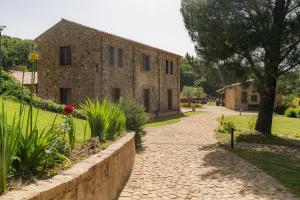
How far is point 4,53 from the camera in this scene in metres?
55.0

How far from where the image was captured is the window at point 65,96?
77.0 ft

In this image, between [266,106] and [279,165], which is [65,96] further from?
[279,165]

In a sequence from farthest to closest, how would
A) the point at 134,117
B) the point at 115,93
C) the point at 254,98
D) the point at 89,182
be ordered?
the point at 254,98, the point at 115,93, the point at 134,117, the point at 89,182

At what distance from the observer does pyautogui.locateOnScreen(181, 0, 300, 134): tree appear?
14.7 metres

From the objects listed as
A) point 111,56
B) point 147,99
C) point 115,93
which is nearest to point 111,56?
point 111,56

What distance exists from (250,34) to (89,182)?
463 inches

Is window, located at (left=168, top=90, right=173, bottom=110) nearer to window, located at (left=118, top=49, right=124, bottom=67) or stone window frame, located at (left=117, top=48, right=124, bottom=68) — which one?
stone window frame, located at (left=117, top=48, right=124, bottom=68)

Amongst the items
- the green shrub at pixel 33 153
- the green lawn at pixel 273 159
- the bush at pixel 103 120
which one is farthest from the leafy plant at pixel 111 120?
the green lawn at pixel 273 159

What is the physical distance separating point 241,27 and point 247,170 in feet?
23.4

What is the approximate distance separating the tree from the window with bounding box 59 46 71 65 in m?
9.36

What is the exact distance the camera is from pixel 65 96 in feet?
77.7

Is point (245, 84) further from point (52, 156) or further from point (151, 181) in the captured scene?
point (52, 156)

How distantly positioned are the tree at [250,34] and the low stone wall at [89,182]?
8.57 m

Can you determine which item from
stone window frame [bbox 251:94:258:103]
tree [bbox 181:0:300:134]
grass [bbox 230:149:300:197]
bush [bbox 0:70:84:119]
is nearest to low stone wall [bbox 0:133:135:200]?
grass [bbox 230:149:300:197]
